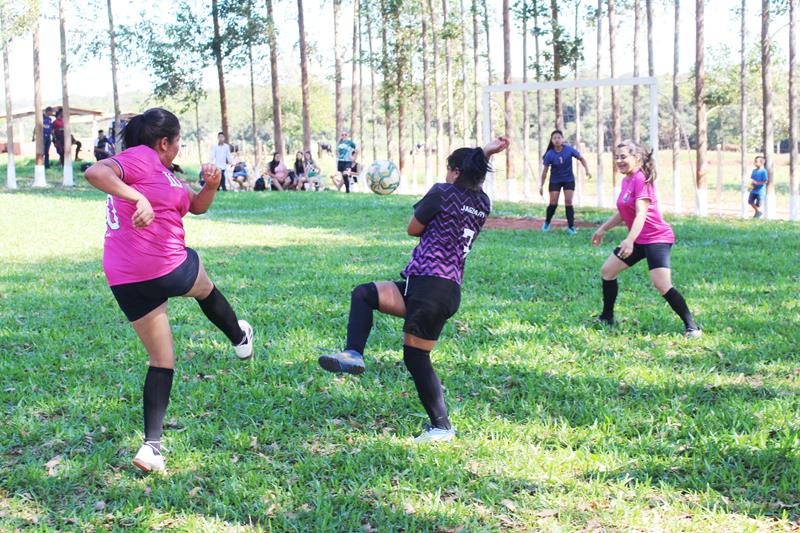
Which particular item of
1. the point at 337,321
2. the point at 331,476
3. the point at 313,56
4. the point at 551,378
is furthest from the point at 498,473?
the point at 313,56

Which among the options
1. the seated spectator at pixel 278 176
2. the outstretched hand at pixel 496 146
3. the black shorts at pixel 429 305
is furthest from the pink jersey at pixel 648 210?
the seated spectator at pixel 278 176

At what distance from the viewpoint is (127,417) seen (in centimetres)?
518

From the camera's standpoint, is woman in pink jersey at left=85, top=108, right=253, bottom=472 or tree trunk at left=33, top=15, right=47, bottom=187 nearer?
woman in pink jersey at left=85, top=108, right=253, bottom=472

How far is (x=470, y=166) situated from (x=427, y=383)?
1185mm

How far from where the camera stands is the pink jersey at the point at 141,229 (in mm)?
4203

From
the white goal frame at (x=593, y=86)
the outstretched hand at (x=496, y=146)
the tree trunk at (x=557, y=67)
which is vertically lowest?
the outstretched hand at (x=496, y=146)

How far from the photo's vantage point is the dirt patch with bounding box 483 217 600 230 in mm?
16959

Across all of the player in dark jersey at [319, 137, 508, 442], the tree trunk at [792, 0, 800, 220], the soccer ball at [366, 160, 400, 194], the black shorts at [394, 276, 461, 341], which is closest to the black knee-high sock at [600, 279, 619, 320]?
the player in dark jersey at [319, 137, 508, 442]

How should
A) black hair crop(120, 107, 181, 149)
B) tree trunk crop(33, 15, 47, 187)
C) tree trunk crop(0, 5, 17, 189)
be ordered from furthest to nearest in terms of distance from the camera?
tree trunk crop(33, 15, 47, 187) → tree trunk crop(0, 5, 17, 189) → black hair crop(120, 107, 181, 149)

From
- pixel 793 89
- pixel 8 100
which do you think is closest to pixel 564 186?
pixel 793 89

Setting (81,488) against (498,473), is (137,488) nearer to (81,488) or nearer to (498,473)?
(81,488)

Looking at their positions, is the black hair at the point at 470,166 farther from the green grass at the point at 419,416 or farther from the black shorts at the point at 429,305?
the green grass at the point at 419,416

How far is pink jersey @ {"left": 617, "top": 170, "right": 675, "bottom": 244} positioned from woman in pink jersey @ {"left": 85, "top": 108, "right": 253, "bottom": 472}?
4102 millimetres

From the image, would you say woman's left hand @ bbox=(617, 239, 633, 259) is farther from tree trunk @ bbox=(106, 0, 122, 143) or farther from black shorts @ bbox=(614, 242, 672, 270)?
tree trunk @ bbox=(106, 0, 122, 143)
